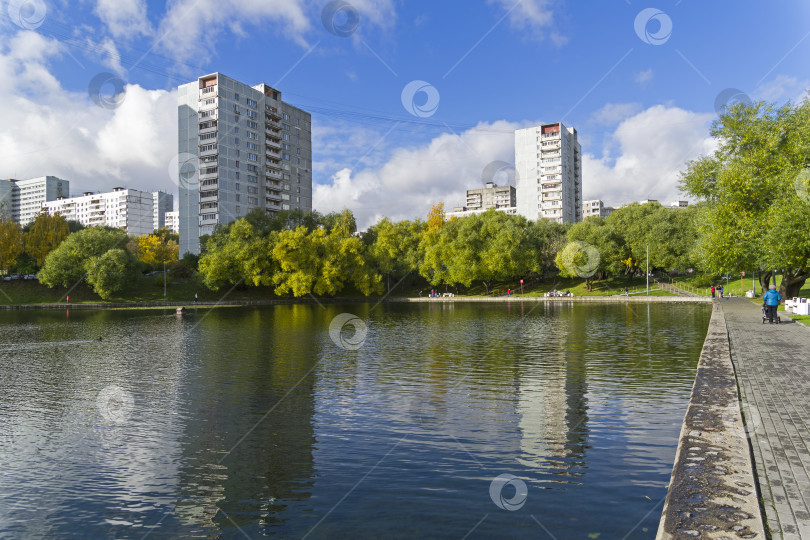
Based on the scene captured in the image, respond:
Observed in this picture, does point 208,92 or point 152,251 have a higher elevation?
point 208,92

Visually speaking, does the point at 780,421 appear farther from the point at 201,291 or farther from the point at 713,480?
the point at 201,291

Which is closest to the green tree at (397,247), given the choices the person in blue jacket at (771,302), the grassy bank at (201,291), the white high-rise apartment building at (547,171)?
the grassy bank at (201,291)

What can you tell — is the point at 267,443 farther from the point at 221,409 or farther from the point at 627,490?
the point at 627,490

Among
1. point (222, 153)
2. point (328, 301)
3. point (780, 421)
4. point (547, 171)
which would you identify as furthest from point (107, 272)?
point (547, 171)

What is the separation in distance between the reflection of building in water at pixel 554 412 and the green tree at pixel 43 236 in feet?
314

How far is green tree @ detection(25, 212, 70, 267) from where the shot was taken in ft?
294

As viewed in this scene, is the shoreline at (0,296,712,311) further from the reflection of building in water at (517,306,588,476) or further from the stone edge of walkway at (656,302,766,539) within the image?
the stone edge of walkway at (656,302,766,539)

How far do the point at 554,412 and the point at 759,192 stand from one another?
1318 inches

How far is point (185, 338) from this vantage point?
3191 cm

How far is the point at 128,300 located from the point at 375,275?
1455 inches

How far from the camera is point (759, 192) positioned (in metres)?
37.0

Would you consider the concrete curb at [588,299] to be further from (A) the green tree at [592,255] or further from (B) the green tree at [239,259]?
(B) the green tree at [239,259]

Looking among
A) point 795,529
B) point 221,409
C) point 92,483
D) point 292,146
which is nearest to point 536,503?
point 795,529

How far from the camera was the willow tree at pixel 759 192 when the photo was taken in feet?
106
